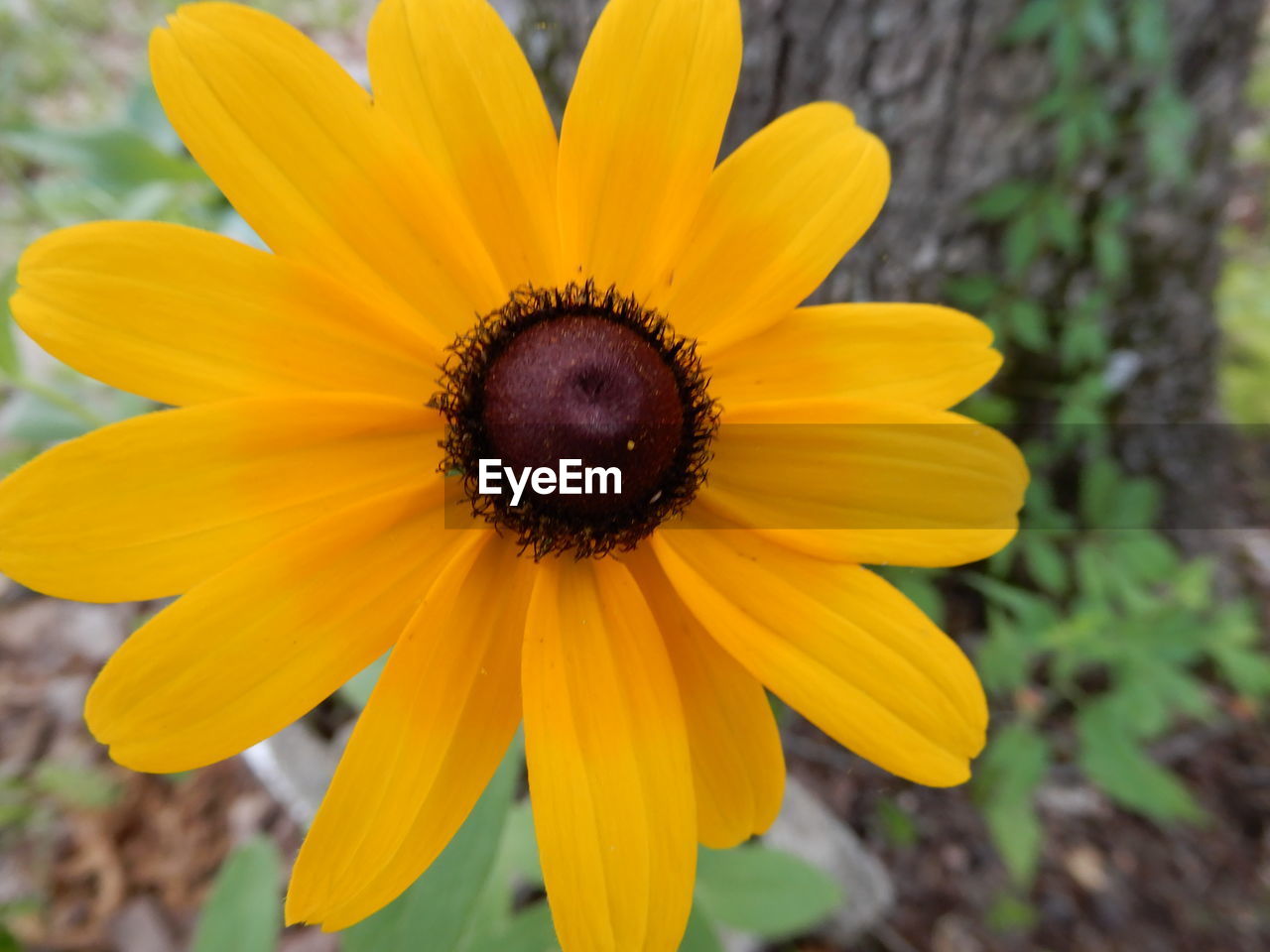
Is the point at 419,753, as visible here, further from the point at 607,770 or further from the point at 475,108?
the point at 475,108

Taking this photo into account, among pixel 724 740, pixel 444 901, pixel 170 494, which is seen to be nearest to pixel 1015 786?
pixel 724 740

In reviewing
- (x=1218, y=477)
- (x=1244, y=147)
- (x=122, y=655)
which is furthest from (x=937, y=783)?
(x=1244, y=147)

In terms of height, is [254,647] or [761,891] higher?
[254,647]

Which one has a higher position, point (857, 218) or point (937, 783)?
point (857, 218)

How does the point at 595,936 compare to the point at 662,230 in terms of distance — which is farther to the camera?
the point at 662,230

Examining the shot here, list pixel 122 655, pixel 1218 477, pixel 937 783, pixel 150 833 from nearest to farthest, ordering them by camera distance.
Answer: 1. pixel 122 655
2. pixel 937 783
3. pixel 150 833
4. pixel 1218 477

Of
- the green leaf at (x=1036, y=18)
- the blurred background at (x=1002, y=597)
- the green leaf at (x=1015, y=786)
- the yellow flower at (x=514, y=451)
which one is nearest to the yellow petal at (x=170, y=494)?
the yellow flower at (x=514, y=451)

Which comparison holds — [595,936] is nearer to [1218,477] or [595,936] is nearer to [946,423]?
[946,423]
